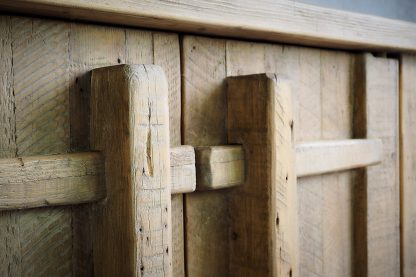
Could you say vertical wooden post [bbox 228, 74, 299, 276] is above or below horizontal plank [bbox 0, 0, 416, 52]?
below

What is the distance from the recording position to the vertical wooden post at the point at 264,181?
949 millimetres

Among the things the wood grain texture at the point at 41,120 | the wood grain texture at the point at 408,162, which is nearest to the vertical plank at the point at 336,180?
the wood grain texture at the point at 408,162

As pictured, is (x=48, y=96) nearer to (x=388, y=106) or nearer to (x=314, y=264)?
(x=314, y=264)

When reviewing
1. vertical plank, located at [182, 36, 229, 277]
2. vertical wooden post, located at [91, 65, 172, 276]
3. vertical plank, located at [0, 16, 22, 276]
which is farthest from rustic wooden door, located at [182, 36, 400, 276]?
vertical plank, located at [0, 16, 22, 276]

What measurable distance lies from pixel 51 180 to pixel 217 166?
319 mm

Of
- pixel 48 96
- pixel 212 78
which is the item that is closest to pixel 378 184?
pixel 212 78

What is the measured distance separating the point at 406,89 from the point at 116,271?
3.29 feet

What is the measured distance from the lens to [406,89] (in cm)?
140

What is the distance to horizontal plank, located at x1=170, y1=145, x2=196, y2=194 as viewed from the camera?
873 millimetres

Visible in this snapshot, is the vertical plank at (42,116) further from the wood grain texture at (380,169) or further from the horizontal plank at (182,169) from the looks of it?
the wood grain texture at (380,169)

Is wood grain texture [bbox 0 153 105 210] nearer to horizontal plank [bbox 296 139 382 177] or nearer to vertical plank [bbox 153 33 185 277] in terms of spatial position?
vertical plank [bbox 153 33 185 277]

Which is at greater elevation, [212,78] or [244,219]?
[212,78]

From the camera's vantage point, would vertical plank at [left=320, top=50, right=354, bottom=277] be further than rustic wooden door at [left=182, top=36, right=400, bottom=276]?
Yes

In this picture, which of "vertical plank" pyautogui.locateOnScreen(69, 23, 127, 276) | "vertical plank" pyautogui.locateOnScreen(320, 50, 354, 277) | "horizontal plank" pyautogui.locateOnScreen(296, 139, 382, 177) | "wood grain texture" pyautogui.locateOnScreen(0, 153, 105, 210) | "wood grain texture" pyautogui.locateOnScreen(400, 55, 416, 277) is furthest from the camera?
"wood grain texture" pyautogui.locateOnScreen(400, 55, 416, 277)
